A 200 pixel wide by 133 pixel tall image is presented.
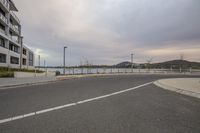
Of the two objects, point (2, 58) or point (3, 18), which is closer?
point (2, 58)

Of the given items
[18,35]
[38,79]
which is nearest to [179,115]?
[38,79]

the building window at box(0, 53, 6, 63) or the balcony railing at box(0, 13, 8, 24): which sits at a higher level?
the balcony railing at box(0, 13, 8, 24)

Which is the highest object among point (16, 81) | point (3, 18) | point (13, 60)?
point (3, 18)

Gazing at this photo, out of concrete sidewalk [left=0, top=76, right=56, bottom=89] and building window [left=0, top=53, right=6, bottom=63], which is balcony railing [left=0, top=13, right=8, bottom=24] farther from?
concrete sidewalk [left=0, top=76, right=56, bottom=89]

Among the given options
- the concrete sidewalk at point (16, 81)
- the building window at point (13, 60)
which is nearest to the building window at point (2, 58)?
the building window at point (13, 60)

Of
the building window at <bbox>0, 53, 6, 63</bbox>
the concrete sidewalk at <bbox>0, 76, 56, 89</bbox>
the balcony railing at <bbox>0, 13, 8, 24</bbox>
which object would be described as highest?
the balcony railing at <bbox>0, 13, 8, 24</bbox>

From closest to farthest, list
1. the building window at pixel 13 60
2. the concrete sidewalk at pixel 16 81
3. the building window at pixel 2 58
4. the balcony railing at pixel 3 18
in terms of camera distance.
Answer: the concrete sidewalk at pixel 16 81 → the building window at pixel 2 58 → the balcony railing at pixel 3 18 → the building window at pixel 13 60

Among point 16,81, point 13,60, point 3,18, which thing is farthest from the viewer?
point 13,60

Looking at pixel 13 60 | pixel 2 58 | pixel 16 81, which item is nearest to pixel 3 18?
pixel 2 58

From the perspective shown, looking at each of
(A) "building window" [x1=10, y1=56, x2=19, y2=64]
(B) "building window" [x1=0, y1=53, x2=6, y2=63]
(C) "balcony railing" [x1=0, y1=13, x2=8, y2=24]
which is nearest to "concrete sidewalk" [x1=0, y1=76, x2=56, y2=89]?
(B) "building window" [x1=0, y1=53, x2=6, y2=63]

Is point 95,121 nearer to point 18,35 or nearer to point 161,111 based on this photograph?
point 161,111

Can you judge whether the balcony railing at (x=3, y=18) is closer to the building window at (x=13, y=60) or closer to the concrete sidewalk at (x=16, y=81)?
the building window at (x=13, y=60)

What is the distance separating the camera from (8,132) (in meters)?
4.13

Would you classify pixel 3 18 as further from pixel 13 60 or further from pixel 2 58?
pixel 13 60
